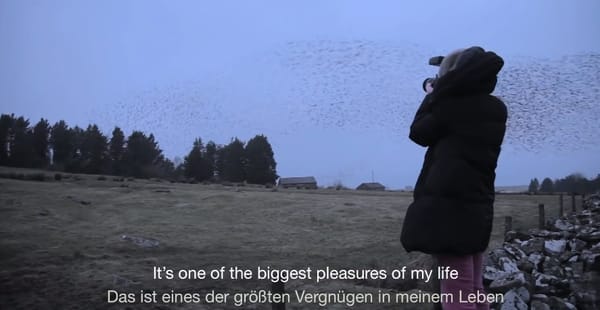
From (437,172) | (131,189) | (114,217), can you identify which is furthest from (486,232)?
(131,189)

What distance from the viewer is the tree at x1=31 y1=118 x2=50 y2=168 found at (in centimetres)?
7071

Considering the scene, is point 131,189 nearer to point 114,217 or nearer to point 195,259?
point 114,217

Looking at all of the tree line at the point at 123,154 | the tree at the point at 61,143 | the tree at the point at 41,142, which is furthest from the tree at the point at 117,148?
the tree at the point at 41,142

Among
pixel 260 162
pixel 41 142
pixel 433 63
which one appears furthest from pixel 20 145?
pixel 433 63

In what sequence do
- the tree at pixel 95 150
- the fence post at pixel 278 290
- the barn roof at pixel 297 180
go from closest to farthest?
the fence post at pixel 278 290
the tree at pixel 95 150
the barn roof at pixel 297 180

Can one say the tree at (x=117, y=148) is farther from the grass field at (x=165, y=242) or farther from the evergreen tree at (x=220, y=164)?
the grass field at (x=165, y=242)

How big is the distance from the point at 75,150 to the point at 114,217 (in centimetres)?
6367

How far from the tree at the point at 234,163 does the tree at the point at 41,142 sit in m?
28.4

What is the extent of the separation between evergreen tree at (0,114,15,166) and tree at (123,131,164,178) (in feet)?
55.4

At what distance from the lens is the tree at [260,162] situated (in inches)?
2918

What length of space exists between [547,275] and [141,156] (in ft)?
246

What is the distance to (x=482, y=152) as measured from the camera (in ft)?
8.98

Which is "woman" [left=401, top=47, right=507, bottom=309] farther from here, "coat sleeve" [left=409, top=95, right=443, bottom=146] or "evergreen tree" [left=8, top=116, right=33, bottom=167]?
"evergreen tree" [left=8, top=116, right=33, bottom=167]

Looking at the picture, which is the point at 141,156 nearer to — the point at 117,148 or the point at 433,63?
the point at 117,148
